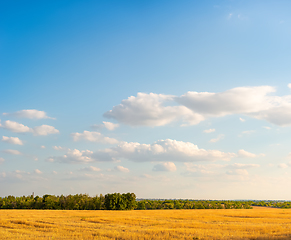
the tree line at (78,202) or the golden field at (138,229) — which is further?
the tree line at (78,202)

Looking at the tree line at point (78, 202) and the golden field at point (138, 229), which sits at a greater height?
the golden field at point (138, 229)

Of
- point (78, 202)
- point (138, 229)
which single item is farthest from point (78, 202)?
point (138, 229)

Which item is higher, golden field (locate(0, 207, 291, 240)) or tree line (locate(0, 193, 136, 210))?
golden field (locate(0, 207, 291, 240))

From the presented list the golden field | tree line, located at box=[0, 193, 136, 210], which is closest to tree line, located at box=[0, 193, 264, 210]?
tree line, located at box=[0, 193, 136, 210]

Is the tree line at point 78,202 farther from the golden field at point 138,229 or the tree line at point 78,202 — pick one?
the golden field at point 138,229

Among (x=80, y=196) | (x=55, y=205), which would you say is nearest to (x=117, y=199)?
(x=80, y=196)

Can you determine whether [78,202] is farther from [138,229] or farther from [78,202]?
[138,229]

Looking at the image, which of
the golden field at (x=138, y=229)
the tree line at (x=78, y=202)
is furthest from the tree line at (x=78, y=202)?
the golden field at (x=138, y=229)

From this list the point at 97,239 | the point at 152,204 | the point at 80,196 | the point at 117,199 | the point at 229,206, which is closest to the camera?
the point at 97,239

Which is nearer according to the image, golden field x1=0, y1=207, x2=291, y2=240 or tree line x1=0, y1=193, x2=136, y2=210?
golden field x1=0, y1=207, x2=291, y2=240

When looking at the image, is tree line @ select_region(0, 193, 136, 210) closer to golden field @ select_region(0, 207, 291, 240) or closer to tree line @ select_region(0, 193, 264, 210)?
tree line @ select_region(0, 193, 264, 210)

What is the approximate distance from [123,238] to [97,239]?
272 cm

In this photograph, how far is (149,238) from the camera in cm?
2725

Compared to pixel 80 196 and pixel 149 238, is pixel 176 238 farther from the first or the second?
pixel 80 196
